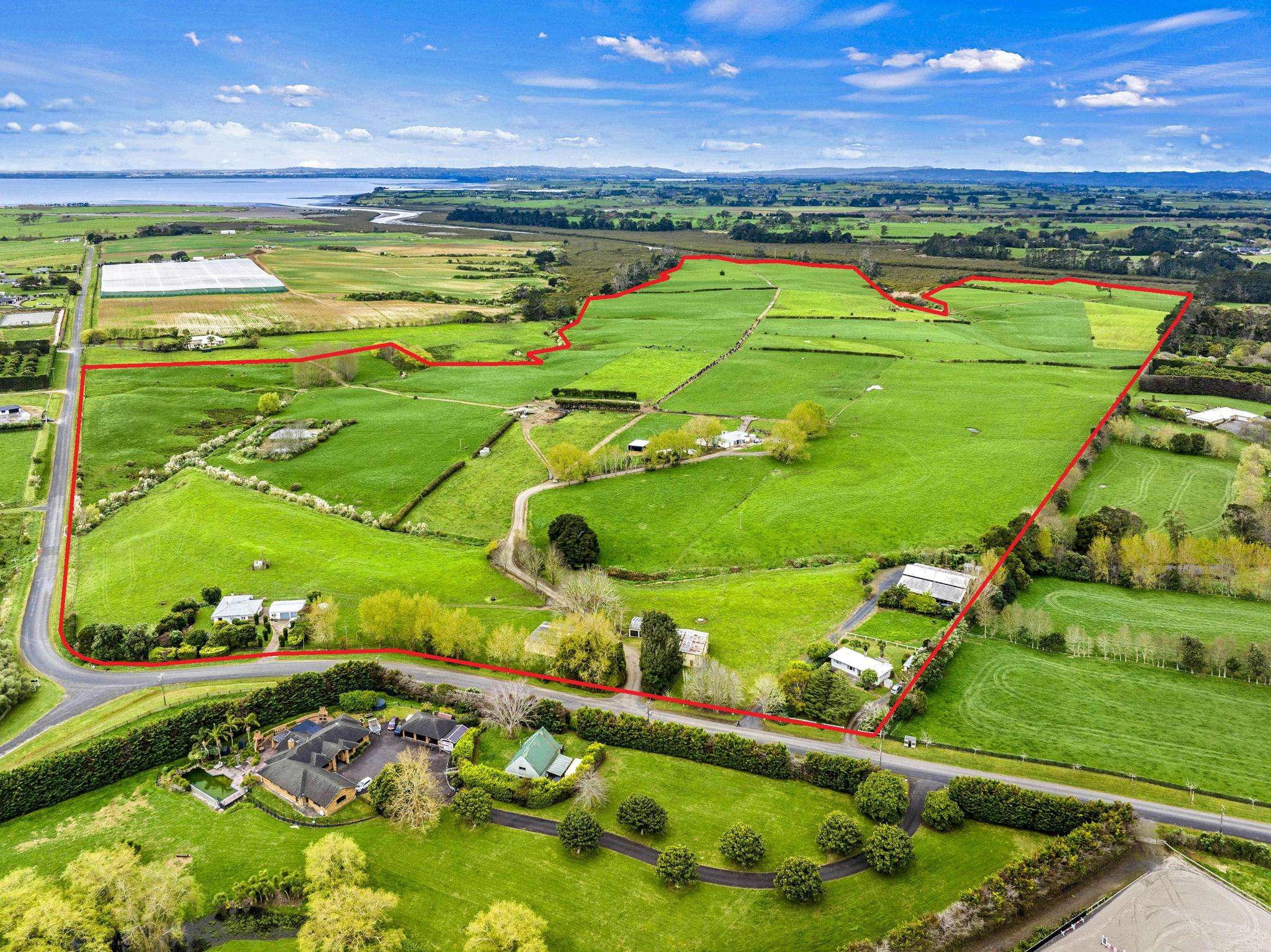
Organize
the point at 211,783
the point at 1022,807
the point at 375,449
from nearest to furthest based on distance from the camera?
the point at 1022,807 < the point at 211,783 < the point at 375,449

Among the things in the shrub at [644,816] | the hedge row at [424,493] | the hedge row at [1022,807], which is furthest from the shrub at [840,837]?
the hedge row at [424,493]

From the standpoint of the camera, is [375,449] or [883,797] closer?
[883,797]

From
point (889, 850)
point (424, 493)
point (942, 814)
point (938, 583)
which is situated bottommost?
point (889, 850)

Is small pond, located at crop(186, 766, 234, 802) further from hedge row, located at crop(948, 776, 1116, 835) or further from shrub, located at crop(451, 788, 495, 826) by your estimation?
hedge row, located at crop(948, 776, 1116, 835)

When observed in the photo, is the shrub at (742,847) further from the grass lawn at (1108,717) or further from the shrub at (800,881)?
the grass lawn at (1108,717)

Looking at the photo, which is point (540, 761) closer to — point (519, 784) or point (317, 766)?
point (519, 784)

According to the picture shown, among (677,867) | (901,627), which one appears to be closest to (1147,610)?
(901,627)

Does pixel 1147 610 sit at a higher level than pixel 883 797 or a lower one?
higher
